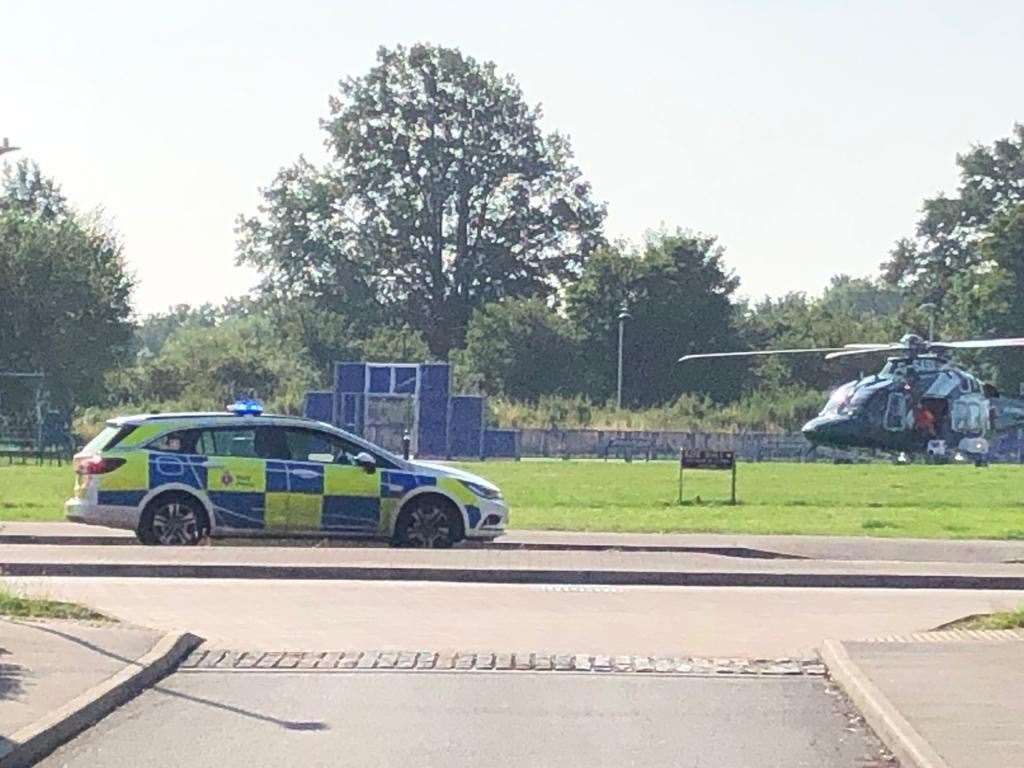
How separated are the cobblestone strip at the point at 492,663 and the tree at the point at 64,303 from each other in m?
59.9

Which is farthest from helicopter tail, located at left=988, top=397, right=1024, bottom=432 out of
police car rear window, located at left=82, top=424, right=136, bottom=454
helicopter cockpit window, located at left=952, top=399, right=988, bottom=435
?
police car rear window, located at left=82, top=424, right=136, bottom=454

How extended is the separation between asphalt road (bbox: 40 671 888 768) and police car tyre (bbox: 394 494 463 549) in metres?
9.40

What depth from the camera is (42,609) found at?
14078 mm

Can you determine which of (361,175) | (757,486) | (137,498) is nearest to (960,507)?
(757,486)

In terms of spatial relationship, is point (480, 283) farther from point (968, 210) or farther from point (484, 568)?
point (484, 568)

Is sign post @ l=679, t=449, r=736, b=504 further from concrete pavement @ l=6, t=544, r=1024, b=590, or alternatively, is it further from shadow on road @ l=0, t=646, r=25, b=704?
shadow on road @ l=0, t=646, r=25, b=704

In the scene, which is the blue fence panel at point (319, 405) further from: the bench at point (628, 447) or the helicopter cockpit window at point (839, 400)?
the helicopter cockpit window at point (839, 400)

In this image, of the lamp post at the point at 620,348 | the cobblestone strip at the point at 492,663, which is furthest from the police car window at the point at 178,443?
the lamp post at the point at 620,348

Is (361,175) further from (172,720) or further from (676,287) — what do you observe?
(172,720)

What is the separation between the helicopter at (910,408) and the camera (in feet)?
170

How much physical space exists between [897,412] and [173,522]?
33545mm

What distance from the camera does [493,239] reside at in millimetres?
97688

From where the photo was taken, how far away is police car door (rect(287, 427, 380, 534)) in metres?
21.4

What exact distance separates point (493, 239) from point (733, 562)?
78.2 meters
